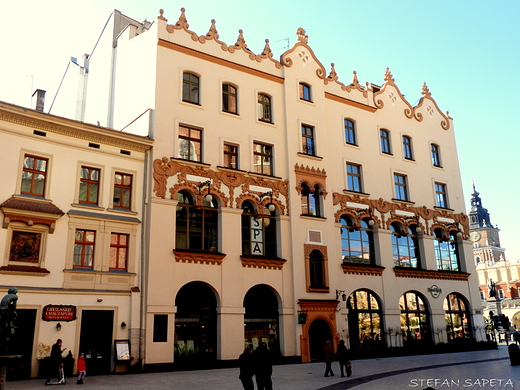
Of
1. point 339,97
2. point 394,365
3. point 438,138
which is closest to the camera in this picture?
point 394,365

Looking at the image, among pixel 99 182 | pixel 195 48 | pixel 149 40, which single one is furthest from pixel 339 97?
pixel 99 182

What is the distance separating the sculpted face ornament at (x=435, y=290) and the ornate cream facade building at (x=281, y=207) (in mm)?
115

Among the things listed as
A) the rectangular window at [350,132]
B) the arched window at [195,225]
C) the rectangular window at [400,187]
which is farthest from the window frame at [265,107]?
the rectangular window at [400,187]

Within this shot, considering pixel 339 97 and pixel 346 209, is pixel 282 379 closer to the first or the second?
pixel 346 209

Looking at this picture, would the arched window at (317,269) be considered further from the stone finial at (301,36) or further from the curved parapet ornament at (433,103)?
the curved parapet ornament at (433,103)

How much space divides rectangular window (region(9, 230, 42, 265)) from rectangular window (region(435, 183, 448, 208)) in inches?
1139

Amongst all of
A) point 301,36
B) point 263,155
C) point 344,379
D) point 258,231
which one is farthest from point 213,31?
point 344,379

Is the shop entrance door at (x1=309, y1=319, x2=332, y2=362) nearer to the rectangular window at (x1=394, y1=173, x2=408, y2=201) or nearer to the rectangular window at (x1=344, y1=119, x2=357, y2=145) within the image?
the rectangular window at (x1=394, y1=173, x2=408, y2=201)

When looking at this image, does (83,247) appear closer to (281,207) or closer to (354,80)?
(281,207)

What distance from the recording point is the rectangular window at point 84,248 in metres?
23.0

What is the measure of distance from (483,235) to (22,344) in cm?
15617

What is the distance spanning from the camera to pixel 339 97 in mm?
35312

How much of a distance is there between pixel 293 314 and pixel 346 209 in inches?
326

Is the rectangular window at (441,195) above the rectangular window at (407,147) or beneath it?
beneath
